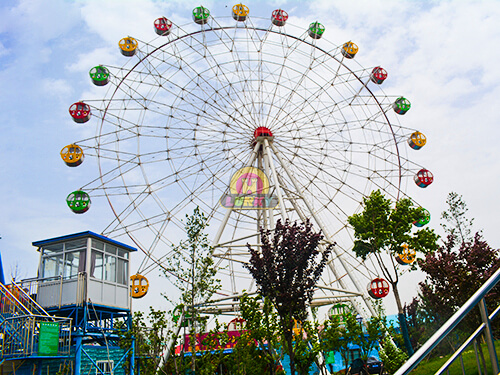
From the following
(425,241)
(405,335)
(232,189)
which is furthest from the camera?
(232,189)

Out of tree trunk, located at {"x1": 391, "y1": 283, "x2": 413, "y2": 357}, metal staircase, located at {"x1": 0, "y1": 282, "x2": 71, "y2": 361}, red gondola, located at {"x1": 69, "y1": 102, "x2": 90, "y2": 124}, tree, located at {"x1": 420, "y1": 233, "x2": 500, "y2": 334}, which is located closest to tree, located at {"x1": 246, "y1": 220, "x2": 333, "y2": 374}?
tree, located at {"x1": 420, "y1": 233, "x2": 500, "y2": 334}

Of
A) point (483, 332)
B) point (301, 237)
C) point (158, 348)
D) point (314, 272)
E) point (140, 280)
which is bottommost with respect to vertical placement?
point (483, 332)

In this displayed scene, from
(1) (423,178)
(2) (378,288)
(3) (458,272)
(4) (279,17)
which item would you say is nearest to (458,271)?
(3) (458,272)

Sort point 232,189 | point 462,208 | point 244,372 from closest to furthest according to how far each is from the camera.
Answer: point 244,372, point 232,189, point 462,208

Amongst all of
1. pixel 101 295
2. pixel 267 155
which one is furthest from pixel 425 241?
pixel 101 295

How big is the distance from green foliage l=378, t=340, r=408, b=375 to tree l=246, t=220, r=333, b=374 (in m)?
6.45

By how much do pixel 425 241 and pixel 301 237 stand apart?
435 inches

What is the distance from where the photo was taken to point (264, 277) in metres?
14.4

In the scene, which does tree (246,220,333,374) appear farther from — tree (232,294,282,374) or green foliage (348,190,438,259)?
green foliage (348,190,438,259)

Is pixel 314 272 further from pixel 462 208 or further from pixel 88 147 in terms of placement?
pixel 462 208

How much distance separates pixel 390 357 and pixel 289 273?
859 cm

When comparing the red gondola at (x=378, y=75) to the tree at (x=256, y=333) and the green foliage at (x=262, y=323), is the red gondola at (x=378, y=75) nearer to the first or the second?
the tree at (x=256, y=333)

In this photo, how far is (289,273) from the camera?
14086 millimetres

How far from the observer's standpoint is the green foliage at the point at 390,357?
1883 cm
